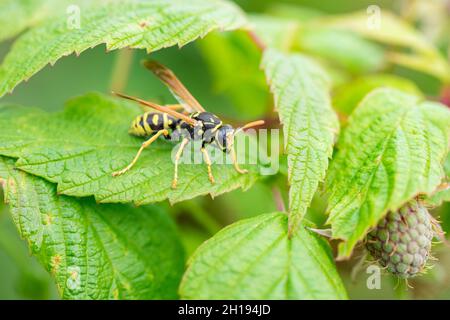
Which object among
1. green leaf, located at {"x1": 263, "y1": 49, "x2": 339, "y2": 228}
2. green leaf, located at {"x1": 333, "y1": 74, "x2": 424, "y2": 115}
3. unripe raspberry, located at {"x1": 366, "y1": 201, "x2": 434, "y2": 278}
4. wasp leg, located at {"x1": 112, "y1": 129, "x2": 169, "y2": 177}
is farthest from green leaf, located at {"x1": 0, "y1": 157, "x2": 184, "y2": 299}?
green leaf, located at {"x1": 333, "y1": 74, "x2": 424, "y2": 115}

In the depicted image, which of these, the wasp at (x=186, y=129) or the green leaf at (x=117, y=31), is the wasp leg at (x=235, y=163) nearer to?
the wasp at (x=186, y=129)

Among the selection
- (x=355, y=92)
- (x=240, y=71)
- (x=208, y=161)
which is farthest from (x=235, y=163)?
(x=240, y=71)

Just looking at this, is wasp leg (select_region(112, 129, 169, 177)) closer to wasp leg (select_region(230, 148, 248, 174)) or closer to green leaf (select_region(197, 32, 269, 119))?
wasp leg (select_region(230, 148, 248, 174))

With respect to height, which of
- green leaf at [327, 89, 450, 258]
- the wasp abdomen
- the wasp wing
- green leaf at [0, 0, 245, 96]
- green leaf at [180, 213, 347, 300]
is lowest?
green leaf at [180, 213, 347, 300]

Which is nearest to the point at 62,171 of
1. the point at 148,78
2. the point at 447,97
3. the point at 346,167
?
the point at 346,167

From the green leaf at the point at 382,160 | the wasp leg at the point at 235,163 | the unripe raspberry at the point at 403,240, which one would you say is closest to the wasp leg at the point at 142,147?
the wasp leg at the point at 235,163

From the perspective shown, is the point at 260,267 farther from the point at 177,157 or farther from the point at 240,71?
the point at 240,71
